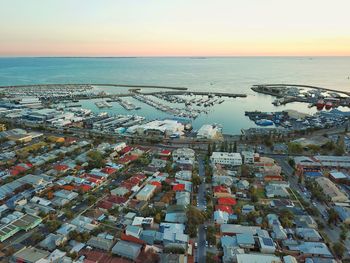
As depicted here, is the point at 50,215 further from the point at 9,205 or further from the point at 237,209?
the point at 237,209

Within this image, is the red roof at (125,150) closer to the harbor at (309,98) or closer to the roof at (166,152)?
the roof at (166,152)

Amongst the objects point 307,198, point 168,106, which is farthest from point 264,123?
point 307,198

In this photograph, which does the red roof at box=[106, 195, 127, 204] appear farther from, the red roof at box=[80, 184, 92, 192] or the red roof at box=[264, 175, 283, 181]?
the red roof at box=[264, 175, 283, 181]

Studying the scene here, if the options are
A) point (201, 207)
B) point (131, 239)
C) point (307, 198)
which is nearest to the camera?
point (131, 239)

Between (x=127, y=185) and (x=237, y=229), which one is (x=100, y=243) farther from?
(x=237, y=229)

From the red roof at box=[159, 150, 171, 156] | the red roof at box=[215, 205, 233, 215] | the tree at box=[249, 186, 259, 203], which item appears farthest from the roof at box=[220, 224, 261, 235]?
the red roof at box=[159, 150, 171, 156]

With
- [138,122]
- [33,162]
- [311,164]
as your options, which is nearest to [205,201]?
[311,164]
